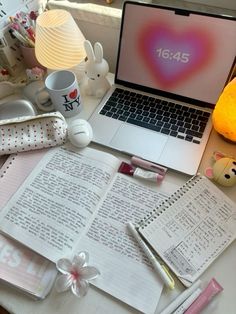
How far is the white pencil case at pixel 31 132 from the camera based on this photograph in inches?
27.2

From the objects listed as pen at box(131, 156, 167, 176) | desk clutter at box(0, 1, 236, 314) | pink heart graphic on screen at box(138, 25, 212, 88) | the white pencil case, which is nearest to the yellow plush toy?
desk clutter at box(0, 1, 236, 314)

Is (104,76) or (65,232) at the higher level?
(104,76)

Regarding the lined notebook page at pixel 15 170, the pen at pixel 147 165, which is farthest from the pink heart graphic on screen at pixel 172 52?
the lined notebook page at pixel 15 170

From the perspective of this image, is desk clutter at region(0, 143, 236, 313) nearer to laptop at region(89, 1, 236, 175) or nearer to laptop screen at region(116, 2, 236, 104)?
laptop at region(89, 1, 236, 175)

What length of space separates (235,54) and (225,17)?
3.2 inches

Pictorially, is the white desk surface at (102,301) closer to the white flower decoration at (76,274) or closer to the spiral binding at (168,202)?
the white flower decoration at (76,274)

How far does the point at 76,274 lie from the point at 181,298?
18 centimetres

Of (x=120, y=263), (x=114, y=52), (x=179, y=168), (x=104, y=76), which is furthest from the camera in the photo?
(x=114, y=52)

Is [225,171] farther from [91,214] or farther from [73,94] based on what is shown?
[73,94]

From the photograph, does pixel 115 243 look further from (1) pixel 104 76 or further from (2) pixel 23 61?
(2) pixel 23 61

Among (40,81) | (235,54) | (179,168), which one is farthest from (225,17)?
(40,81)

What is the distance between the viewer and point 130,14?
0.71 metres

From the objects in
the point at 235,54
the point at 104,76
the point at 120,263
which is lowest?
the point at 120,263

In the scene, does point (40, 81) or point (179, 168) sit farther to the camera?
point (40, 81)
